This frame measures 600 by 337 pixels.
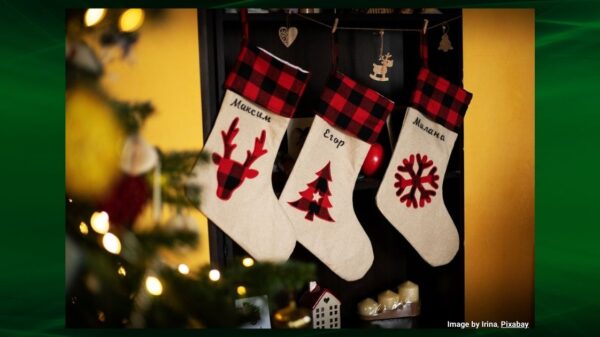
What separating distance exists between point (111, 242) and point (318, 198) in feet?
1.85

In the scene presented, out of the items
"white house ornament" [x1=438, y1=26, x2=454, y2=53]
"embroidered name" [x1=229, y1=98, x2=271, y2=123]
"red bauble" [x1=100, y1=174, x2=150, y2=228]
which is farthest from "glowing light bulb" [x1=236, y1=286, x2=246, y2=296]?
"white house ornament" [x1=438, y1=26, x2=454, y2=53]

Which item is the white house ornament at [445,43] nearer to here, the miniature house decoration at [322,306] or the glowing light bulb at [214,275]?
the miniature house decoration at [322,306]

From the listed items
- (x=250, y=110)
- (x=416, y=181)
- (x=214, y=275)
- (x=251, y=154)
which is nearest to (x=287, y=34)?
(x=250, y=110)

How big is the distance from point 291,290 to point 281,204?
250 millimetres

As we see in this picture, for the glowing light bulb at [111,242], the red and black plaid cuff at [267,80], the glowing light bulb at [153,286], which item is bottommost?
the glowing light bulb at [153,286]

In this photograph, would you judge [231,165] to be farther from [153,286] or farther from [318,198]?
[153,286]

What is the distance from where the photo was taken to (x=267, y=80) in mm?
1774

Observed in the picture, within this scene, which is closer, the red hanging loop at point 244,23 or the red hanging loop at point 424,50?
the red hanging loop at point 244,23

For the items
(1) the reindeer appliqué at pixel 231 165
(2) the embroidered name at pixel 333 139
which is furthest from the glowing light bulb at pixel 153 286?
(2) the embroidered name at pixel 333 139

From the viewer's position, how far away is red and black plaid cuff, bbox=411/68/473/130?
6.36 feet

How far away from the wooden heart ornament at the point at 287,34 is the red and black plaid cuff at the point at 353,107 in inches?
6.1

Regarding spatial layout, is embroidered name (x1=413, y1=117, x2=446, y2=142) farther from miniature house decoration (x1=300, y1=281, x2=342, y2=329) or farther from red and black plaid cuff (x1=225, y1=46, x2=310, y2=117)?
miniature house decoration (x1=300, y1=281, x2=342, y2=329)

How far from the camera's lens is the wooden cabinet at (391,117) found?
1.83 meters
